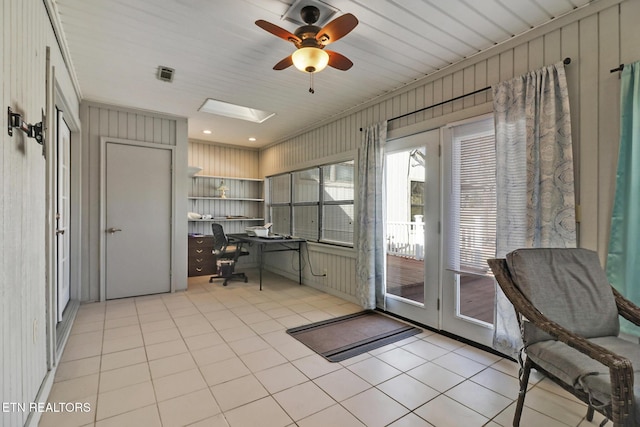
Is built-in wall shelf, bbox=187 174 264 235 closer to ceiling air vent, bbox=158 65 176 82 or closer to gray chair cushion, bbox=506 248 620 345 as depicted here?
ceiling air vent, bbox=158 65 176 82

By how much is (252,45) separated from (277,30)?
2.11 feet

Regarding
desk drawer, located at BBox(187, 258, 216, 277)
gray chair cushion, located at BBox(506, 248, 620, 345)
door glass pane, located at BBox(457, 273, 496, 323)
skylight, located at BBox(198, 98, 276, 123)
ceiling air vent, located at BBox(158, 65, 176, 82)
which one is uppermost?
skylight, located at BBox(198, 98, 276, 123)

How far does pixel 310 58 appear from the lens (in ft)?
6.74

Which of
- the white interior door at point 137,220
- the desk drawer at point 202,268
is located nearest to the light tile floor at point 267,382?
the white interior door at point 137,220

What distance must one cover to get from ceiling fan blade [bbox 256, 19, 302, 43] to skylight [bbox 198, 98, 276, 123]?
7.39ft

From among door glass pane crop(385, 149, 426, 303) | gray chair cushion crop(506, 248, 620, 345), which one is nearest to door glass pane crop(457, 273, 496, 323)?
door glass pane crop(385, 149, 426, 303)

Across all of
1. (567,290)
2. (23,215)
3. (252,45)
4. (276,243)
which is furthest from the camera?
(276,243)

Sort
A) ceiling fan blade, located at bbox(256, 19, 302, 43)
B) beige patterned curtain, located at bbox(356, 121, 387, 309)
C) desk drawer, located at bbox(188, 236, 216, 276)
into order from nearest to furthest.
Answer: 1. ceiling fan blade, located at bbox(256, 19, 302, 43)
2. beige patterned curtain, located at bbox(356, 121, 387, 309)
3. desk drawer, located at bbox(188, 236, 216, 276)

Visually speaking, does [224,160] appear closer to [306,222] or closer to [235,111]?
[235,111]

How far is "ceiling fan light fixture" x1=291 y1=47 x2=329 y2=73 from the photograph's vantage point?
2.04 metres

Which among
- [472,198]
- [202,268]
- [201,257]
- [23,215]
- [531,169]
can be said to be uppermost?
[531,169]

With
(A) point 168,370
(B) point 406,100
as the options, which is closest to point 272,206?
(B) point 406,100

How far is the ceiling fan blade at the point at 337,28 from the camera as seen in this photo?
1809 millimetres

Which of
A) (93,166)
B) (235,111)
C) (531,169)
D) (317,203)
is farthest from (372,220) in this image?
(93,166)
